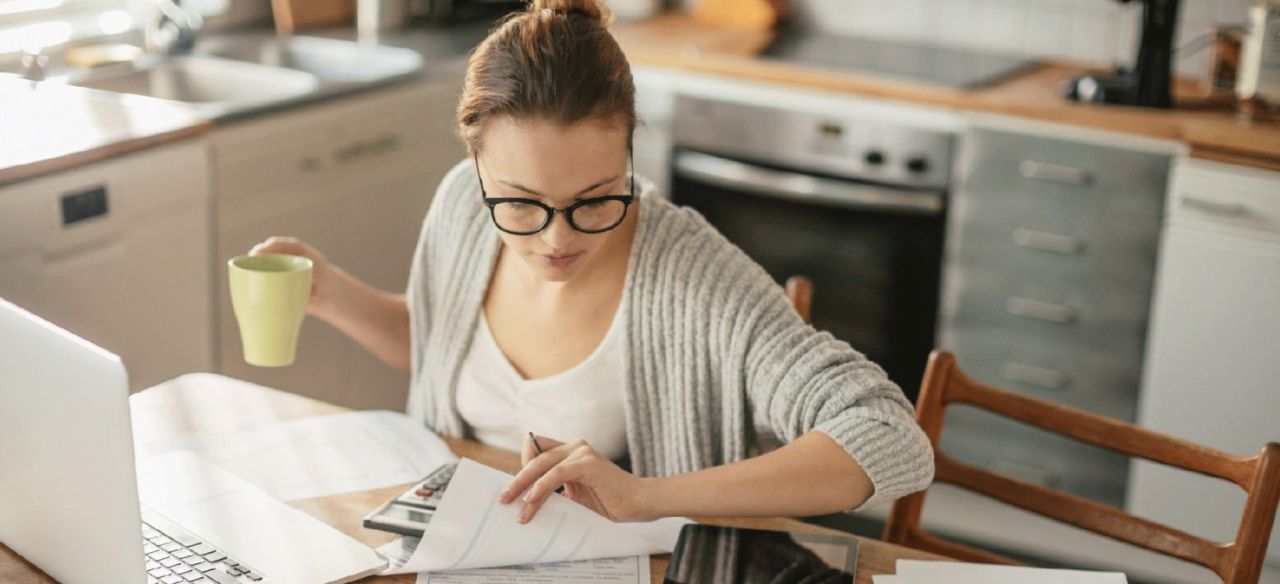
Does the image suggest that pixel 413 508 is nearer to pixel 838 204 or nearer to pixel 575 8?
pixel 575 8

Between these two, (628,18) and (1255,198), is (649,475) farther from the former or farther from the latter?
(628,18)

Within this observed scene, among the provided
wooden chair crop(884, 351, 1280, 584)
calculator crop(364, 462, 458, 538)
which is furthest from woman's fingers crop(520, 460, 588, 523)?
wooden chair crop(884, 351, 1280, 584)

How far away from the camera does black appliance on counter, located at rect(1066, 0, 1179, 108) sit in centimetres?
288

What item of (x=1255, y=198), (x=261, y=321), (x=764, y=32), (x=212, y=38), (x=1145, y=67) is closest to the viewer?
(x=261, y=321)

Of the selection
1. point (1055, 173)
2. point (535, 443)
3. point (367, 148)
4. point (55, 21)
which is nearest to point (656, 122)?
point (367, 148)

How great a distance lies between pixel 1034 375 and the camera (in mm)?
3049

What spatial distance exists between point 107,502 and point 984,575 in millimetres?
828

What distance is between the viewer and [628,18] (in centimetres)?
378

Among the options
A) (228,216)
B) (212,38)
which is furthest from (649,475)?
(212,38)

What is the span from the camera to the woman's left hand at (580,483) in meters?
1.35

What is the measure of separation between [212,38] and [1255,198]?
235 centimetres

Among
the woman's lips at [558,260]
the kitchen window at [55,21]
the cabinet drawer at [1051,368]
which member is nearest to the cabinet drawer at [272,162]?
the kitchen window at [55,21]

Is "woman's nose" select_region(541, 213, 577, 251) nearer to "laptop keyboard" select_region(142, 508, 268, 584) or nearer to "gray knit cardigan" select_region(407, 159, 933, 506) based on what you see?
"gray knit cardigan" select_region(407, 159, 933, 506)

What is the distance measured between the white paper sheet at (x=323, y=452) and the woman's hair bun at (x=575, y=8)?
0.52 metres
